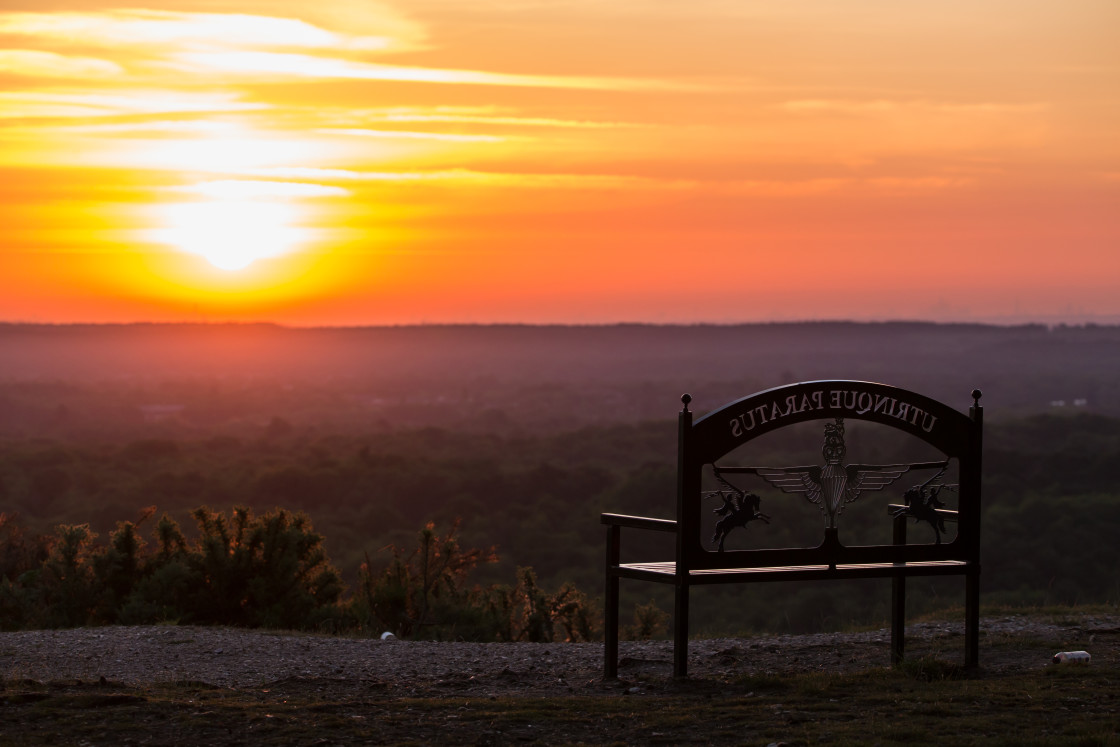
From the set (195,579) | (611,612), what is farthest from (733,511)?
(195,579)

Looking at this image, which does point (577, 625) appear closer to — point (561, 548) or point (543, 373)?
point (561, 548)

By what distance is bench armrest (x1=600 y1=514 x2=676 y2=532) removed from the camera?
25.4ft

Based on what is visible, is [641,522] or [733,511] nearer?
[733,511]

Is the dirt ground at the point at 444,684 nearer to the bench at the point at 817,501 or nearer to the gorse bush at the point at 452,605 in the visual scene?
the bench at the point at 817,501

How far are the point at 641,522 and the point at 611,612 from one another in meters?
0.69

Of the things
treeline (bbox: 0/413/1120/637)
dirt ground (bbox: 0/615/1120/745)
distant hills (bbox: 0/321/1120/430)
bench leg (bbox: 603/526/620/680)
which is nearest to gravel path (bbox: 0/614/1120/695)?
dirt ground (bbox: 0/615/1120/745)

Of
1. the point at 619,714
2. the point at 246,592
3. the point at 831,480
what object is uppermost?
the point at 831,480

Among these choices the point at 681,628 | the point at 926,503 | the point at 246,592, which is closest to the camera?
the point at 681,628

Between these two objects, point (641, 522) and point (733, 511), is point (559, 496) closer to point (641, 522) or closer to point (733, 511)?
point (641, 522)

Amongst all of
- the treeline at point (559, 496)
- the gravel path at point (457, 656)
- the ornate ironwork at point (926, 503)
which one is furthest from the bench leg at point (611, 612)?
the treeline at point (559, 496)

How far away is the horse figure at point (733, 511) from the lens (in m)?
7.75

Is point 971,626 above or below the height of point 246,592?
above

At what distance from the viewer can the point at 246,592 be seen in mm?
13000

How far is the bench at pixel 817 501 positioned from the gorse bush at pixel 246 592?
4.86 meters
